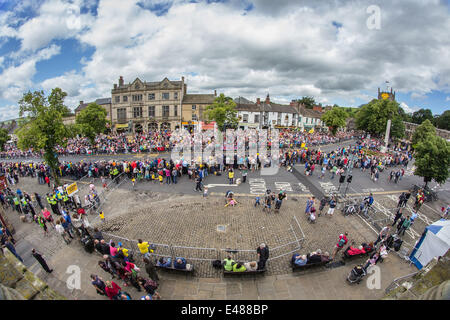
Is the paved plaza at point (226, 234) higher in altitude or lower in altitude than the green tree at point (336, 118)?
lower

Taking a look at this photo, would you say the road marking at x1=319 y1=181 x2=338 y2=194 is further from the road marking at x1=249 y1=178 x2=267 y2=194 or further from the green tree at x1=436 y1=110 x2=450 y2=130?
the green tree at x1=436 y1=110 x2=450 y2=130

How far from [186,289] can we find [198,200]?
7135 millimetres

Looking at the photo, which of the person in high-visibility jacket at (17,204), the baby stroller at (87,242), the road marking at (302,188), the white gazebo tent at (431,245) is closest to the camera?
the white gazebo tent at (431,245)

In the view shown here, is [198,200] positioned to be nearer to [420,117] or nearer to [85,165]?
[85,165]

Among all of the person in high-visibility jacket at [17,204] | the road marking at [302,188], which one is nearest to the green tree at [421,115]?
the road marking at [302,188]

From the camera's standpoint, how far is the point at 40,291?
3.45 meters

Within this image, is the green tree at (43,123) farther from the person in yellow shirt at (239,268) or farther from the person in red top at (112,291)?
the person in yellow shirt at (239,268)

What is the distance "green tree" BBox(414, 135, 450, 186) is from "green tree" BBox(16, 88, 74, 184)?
2890 cm

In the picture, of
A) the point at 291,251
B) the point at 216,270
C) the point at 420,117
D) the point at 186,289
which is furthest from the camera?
the point at 420,117

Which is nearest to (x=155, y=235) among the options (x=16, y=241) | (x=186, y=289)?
(x=186, y=289)

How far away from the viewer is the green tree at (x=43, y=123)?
14.4m

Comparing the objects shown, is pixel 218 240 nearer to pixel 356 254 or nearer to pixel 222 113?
pixel 356 254

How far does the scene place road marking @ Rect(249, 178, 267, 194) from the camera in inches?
627

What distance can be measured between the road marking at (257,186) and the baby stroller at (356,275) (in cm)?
845
